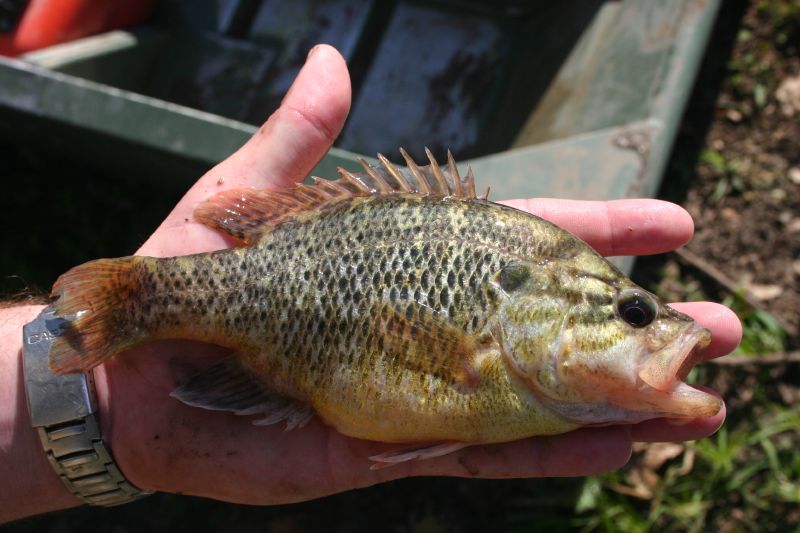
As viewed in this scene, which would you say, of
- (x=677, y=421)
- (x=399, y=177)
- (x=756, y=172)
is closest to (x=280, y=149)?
(x=399, y=177)

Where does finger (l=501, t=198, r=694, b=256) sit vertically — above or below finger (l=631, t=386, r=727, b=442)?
above

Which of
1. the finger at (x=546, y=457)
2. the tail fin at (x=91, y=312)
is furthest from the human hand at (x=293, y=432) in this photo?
the tail fin at (x=91, y=312)

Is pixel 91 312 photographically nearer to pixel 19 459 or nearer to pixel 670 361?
pixel 19 459

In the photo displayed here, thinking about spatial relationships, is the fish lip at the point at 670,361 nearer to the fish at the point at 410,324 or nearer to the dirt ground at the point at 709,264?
the fish at the point at 410,324

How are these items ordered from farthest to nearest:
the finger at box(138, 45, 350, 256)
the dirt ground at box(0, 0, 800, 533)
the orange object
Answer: the orange object < the dirt ground at box(0, 0, 800, 533) < the finger at box(138, 45, 350, 256)

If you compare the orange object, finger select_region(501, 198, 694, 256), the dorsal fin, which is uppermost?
the orange object

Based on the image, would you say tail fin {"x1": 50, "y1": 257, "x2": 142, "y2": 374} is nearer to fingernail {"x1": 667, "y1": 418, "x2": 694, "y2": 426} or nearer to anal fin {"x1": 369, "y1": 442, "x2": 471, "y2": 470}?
anal fin {"x1": 369, "y1": 442, "x2": 471, "y2": 470}

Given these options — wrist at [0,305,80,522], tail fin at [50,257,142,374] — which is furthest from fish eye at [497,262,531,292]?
wrist at [0,305,80,522]

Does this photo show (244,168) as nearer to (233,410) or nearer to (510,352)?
(233,410)
